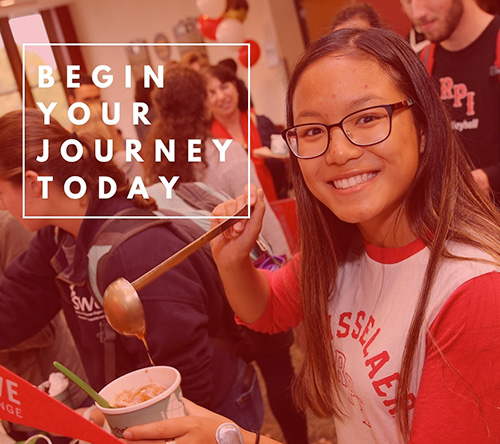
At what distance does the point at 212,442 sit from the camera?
69 centimetres

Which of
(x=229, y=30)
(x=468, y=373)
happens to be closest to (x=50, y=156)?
(x=468, y=373)

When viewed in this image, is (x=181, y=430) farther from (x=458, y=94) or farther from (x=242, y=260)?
(x=458, y=94)

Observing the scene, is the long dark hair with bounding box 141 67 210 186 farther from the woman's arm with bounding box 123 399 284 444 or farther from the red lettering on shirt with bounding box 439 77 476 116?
the woman's arm with bounding box 123 399 284 444

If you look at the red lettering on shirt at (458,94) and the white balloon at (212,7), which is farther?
the white balloon at (212,7)

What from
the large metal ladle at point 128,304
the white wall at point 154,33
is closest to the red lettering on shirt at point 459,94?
the white wall at point 154,33

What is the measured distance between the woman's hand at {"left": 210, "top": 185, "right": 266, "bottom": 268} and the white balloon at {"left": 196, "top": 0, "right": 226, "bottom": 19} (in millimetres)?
2721

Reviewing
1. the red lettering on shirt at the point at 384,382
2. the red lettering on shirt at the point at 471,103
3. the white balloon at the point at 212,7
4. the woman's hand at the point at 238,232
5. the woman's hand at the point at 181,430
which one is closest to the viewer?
the woman's hand at the point at 181,430

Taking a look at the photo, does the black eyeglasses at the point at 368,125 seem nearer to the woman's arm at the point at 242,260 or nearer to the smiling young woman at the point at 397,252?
the smiling young woman at the point at 397,252

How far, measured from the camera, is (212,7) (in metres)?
3.30

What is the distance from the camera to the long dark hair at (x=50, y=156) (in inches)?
36.8

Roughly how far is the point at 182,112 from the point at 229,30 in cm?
186

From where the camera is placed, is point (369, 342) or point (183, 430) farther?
point (369, 342)

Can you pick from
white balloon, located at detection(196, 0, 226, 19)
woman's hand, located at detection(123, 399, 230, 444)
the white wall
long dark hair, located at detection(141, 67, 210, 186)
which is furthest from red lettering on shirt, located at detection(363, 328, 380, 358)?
white balloon, located at detection(196, 0, 226, 19)

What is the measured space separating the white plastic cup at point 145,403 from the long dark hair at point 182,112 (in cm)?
84
